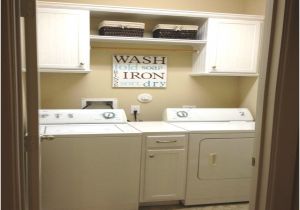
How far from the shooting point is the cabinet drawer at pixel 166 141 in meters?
2.72

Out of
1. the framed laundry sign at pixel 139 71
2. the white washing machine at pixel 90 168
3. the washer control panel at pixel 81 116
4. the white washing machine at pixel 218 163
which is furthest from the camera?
the framed laundry sign at pixel 139 71

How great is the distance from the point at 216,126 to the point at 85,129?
1347mm

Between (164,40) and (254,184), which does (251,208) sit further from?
(164,40)

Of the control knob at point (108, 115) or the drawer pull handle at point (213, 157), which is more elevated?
the control knob at point (108, 115)

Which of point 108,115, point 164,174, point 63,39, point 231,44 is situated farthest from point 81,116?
point 231,44

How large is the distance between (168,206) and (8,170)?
86.2 inches

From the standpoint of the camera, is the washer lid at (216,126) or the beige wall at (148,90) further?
the beige wall at (148,90)

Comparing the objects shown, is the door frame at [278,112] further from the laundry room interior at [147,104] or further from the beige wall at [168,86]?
the beige wall at [168,86]

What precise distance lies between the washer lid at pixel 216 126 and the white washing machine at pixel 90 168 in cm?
61

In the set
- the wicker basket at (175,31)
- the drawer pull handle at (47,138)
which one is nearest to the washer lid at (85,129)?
the drawer pull handle at (47,138)

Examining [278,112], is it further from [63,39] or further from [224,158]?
[63,39]

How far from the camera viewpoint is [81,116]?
3.03 metres

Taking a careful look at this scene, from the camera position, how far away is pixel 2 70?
96cm

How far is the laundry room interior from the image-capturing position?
2.62 metres
